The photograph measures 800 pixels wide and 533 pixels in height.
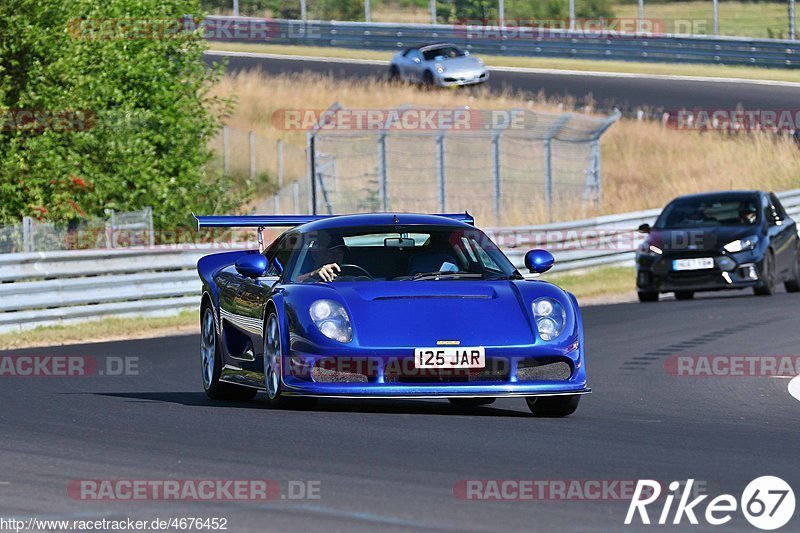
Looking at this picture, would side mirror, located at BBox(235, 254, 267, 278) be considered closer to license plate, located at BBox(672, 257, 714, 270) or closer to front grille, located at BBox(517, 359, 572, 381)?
front grille, located at BBox(517, 359, 572, 381)

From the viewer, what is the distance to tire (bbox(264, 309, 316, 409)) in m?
10.1

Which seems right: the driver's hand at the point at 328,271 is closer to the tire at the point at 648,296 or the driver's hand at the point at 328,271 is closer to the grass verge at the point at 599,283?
the tire at the point at 648,296

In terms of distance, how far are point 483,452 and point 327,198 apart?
24.4m

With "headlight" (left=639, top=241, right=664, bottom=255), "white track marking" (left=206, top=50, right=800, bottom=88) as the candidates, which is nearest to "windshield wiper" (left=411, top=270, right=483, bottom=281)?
"headlight" (left=639, top=241, right=664, bottom=255)

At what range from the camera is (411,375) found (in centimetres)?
967

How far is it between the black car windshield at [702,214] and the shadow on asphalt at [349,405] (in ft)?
38.0

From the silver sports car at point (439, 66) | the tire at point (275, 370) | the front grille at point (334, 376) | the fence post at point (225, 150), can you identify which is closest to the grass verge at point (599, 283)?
the fence post at point (225, 150)

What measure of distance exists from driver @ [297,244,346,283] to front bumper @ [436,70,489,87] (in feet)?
120

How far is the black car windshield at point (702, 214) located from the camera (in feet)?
74.1

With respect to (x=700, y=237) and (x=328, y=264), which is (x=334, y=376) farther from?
(x=700, y=237)

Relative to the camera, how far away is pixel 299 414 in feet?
32.7

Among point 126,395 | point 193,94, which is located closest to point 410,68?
point 193,94

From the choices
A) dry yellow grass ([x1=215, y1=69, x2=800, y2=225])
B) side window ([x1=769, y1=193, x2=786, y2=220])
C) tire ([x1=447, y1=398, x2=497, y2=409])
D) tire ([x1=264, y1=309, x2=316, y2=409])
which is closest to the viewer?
tire ([x1=264, y1=309, x2=316, y2=409])

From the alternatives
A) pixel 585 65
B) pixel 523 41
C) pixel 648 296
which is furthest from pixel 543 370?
pixel 523 41
